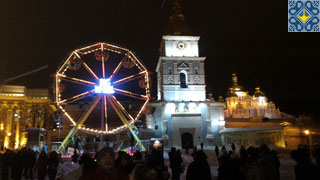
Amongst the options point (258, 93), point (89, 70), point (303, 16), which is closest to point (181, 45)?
point (89, 70)

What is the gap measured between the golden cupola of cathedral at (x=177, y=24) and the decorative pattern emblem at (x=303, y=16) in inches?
950

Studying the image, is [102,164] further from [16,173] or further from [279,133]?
[279,133]

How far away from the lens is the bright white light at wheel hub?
2642 centimetres

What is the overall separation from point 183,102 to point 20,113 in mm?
30680

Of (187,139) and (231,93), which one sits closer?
(187,139)

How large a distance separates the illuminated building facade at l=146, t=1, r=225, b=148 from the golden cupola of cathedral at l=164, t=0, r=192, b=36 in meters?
0.15

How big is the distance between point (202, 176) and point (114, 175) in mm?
2412

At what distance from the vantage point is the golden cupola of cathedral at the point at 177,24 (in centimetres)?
4247

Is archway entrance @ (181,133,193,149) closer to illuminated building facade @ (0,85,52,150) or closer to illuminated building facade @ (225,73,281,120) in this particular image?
illuminated building facade @ (0,85,52,150)

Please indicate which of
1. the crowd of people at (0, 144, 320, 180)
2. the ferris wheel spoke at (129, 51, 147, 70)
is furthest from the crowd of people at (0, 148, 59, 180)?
the ferris wheel spoke at (129, 51, 147, 70)

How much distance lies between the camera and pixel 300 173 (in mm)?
5656

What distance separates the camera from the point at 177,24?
43.2 m

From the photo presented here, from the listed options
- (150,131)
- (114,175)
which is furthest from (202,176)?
(150,131)

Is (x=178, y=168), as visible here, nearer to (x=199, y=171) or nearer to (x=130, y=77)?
(x=199, y=171)
